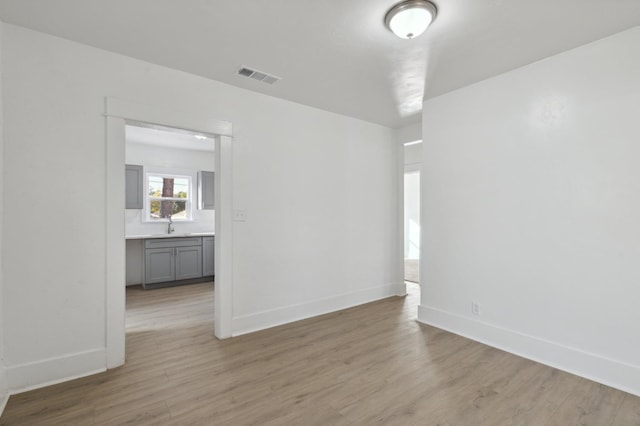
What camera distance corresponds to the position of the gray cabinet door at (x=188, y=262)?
17.5ft

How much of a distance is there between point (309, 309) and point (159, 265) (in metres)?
2.91

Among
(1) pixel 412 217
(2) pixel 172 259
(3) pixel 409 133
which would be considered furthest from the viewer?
(1) pixel 412 217

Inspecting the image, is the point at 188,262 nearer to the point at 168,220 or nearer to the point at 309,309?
the point at 168,220

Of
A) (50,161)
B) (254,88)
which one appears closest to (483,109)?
(254,88)

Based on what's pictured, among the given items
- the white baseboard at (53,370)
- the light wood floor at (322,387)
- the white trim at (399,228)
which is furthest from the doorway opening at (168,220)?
the white trim at (399,228)

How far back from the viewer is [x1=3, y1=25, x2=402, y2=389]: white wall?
2.21 meters

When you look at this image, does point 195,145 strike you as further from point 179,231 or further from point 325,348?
point 325,348

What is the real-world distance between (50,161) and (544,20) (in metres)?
3.70

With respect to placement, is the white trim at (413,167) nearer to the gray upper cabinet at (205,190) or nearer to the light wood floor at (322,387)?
the light wood floor at (322,387)

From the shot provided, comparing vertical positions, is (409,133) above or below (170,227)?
above

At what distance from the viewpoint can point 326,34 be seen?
229 centimetres

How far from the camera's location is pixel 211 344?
299 centimetres

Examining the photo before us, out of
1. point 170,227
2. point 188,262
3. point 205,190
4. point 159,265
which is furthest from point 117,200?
point 205,190

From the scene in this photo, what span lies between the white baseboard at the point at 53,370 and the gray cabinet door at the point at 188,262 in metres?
2.96
